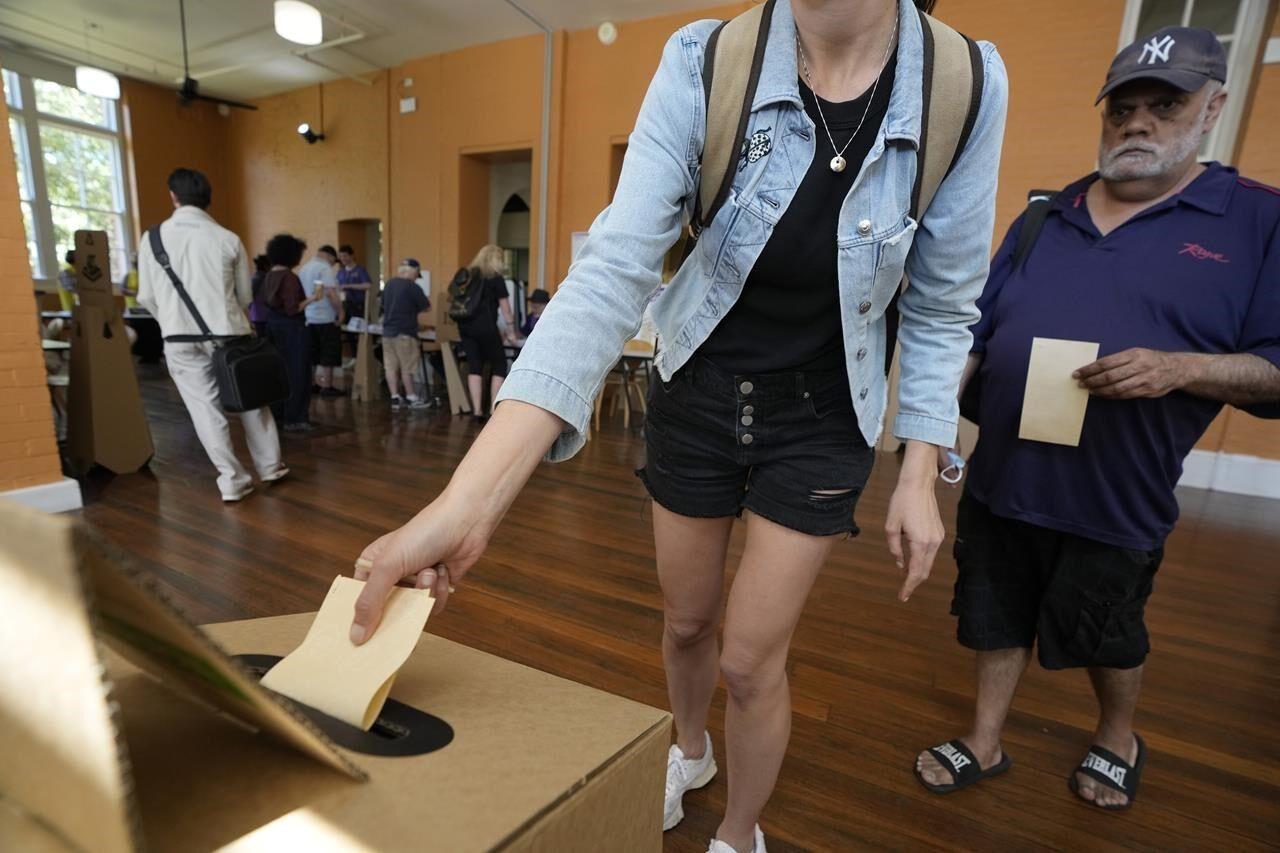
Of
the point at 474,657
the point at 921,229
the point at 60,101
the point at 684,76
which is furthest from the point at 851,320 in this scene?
the point at 60,101

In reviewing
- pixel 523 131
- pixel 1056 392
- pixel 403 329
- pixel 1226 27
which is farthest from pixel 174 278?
pixel 1226 27

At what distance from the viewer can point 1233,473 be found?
4.81 m

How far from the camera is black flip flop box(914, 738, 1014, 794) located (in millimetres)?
1530

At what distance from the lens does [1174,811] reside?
4.91 feet

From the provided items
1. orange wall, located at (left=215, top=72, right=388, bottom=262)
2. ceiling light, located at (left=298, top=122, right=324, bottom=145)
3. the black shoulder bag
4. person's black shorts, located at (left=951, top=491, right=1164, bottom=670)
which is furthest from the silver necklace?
ceiling light, located at (left=298, top=122, right=324, bottom=145)

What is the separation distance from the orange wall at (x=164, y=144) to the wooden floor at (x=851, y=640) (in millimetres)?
8941

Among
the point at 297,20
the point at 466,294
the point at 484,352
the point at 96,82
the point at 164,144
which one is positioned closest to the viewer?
the point at 466,294

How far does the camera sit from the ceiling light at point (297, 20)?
5.87 m

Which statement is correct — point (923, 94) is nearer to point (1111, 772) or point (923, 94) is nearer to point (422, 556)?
point (422, 556)

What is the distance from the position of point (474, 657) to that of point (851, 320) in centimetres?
69

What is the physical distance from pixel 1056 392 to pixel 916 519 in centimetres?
68

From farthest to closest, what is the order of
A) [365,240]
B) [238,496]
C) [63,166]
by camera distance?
[365,240], [63,166], [238,496]

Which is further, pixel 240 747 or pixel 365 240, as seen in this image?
pixel 365 240

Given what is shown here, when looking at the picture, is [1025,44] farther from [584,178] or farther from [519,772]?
[519,772]
